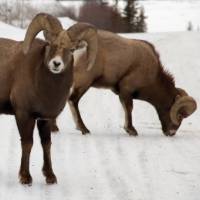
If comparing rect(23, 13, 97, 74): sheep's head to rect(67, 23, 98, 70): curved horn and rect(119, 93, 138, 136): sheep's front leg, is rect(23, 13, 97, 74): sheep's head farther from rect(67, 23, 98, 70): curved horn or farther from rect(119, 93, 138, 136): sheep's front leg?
rect(119, 93, 138, 136): sheep's front leg

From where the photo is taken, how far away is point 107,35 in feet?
48.6

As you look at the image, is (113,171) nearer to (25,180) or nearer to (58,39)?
(25,180)

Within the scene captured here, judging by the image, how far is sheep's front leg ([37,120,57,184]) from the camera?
1002 centimetres

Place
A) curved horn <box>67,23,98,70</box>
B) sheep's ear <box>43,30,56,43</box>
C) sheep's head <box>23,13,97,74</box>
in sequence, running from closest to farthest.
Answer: sheep's head <box>23,13,97,74</box> < sheep's ear <box>43,30,56,43</box> < curved horn <box>67,23,98,70</box>

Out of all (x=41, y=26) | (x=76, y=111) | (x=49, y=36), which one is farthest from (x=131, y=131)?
(x=49, y=36)

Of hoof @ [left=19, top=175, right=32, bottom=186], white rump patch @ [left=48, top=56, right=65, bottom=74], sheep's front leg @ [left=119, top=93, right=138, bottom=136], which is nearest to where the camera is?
A: white rump patch @ [left=48, top=56, right=65, bottom=74]

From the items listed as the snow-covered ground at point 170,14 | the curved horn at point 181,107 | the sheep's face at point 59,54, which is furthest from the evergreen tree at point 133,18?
the sheep's face at point 59,54

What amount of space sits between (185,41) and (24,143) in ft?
74.8

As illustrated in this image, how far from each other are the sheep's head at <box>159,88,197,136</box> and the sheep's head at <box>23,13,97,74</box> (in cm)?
552

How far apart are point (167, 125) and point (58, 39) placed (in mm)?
6405

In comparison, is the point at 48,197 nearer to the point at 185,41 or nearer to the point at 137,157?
the point at 137,157

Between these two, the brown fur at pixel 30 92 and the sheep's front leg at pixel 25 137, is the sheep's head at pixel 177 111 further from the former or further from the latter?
the sheep's front leg at pixel 25 137

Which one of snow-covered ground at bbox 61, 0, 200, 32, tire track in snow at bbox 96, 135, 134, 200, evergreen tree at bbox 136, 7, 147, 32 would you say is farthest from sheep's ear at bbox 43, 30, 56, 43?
evergreen tree at bbox 136, 7, 147, 32

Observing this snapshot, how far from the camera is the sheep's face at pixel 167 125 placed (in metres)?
15.0
